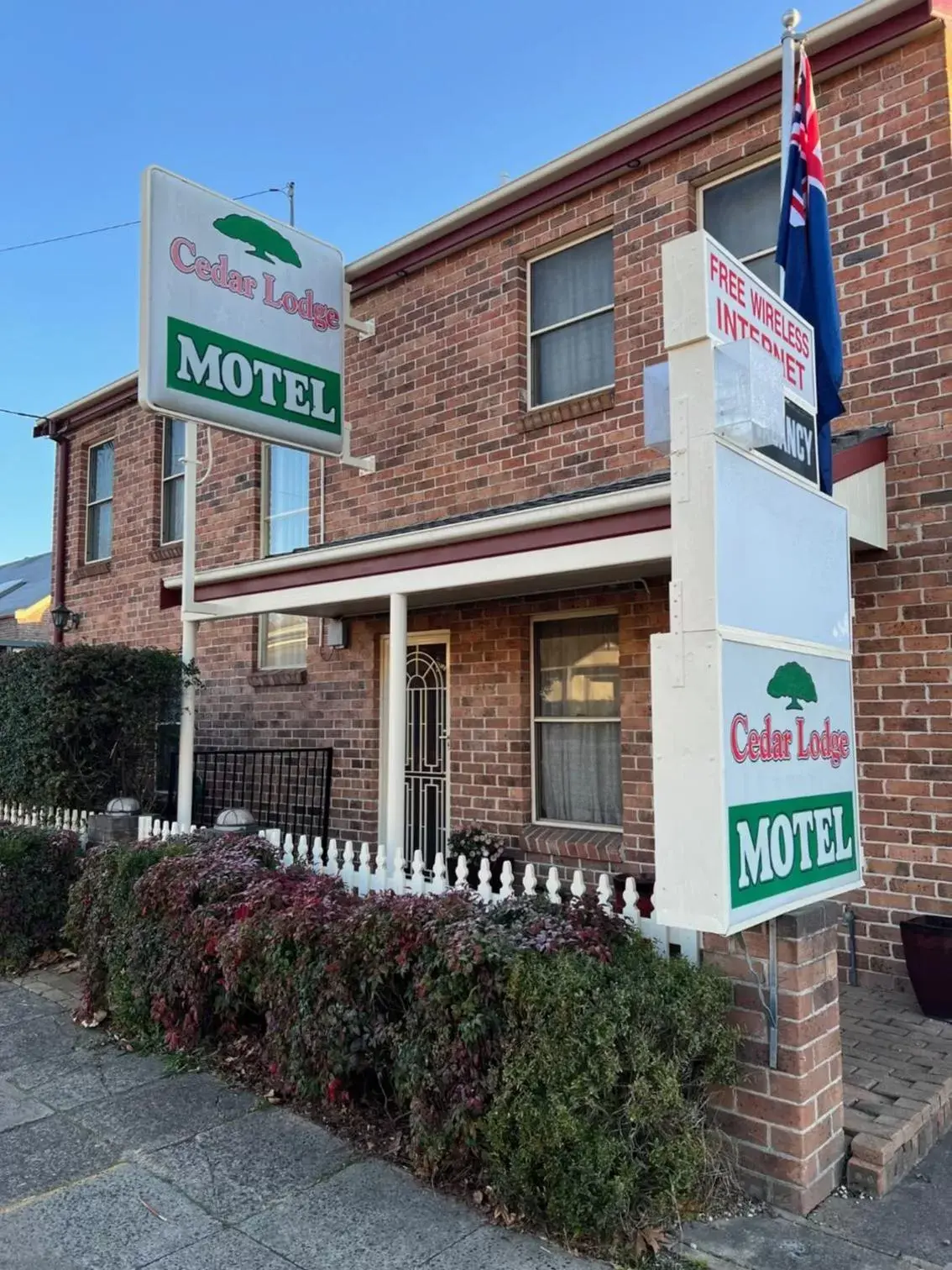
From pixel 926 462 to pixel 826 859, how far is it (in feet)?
10.2

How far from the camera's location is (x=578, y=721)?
7.72m

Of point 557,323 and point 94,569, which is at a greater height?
point 557,323

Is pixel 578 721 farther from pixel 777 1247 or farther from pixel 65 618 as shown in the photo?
pixel 65 618

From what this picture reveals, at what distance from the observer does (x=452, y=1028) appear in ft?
11.7

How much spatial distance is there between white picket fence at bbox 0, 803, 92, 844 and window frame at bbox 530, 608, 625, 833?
11.9 feet

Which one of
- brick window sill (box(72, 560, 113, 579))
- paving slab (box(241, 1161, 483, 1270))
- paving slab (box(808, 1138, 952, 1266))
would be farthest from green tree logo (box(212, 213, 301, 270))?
paving slab (box(808, 1138, 952, 1266))

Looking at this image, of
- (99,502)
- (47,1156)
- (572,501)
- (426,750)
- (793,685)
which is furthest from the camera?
(99,502)

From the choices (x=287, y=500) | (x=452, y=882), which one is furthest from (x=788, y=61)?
(x=287, y=500)

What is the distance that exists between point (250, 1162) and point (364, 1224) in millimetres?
695

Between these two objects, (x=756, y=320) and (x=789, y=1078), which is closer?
(x=789, y=1078)

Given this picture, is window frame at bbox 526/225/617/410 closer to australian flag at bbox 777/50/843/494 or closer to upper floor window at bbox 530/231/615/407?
upper floor window at bbox 530/231/615/407

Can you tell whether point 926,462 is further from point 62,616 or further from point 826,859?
point 62,616

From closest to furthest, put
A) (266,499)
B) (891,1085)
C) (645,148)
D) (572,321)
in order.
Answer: (891,1085) < (645,148) < (572,321) < (266,499)

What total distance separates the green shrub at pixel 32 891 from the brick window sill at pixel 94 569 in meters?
6.53
